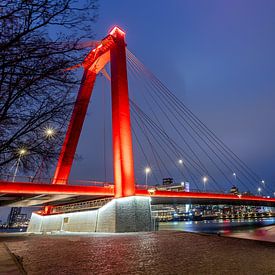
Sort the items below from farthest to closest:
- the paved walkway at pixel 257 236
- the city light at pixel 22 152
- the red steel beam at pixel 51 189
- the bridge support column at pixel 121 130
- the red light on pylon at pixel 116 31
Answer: the red light on pylon at pixel 116 31
the bridge support column at pixel 121 130
the red steel beam at pixel 51 189
the paved walkway at pixel 257 236
the city light at pixel 22 152

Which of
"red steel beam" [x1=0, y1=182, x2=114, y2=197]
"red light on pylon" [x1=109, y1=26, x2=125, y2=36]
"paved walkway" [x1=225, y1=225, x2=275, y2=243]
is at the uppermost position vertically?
"red light on pylon" [x1=109, y1=26, x2=125, y2=36]

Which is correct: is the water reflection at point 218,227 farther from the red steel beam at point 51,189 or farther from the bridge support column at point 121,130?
the red steel beam at point 51,189

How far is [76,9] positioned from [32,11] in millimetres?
833

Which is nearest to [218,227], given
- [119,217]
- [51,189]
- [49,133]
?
[119,217]

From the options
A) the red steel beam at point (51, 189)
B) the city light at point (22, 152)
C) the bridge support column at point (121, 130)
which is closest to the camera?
the city light at point (22, 152)

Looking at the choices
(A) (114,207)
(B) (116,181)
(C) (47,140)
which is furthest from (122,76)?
(C) (47,140)

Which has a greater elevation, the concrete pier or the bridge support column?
the bridge support column

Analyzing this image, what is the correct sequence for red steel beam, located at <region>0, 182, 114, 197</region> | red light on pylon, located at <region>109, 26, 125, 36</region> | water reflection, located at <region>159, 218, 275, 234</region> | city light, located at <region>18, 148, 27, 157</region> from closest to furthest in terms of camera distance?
city light, located at <region>18, 148, 27, 157</region>, red steel beam, located at <region>0, 182, 114, 197</region>, red light on pylon, located at <region>109, 26, 125, 36</region>, water reflection, located at <region>159, 218, 275, 234</region>

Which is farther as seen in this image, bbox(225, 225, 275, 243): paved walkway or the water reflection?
the water reflection

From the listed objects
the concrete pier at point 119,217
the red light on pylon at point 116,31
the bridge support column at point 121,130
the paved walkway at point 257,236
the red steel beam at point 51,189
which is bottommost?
the paved walkway at point 257,236

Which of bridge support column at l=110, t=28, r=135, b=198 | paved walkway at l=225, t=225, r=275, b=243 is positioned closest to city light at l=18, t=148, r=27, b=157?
bridge support column at l=110, t=28, r=135, b=198

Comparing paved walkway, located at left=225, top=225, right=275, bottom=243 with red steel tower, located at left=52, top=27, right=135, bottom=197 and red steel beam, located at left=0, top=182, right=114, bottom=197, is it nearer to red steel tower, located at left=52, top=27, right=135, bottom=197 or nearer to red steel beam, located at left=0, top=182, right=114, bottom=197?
red steel tower, located at left=52, top=27, right=135, bottom=197

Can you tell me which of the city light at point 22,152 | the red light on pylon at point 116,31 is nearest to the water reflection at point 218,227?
the red light on pylon at point 116,31

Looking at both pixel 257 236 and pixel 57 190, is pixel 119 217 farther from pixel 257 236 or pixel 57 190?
pixel 257 236
